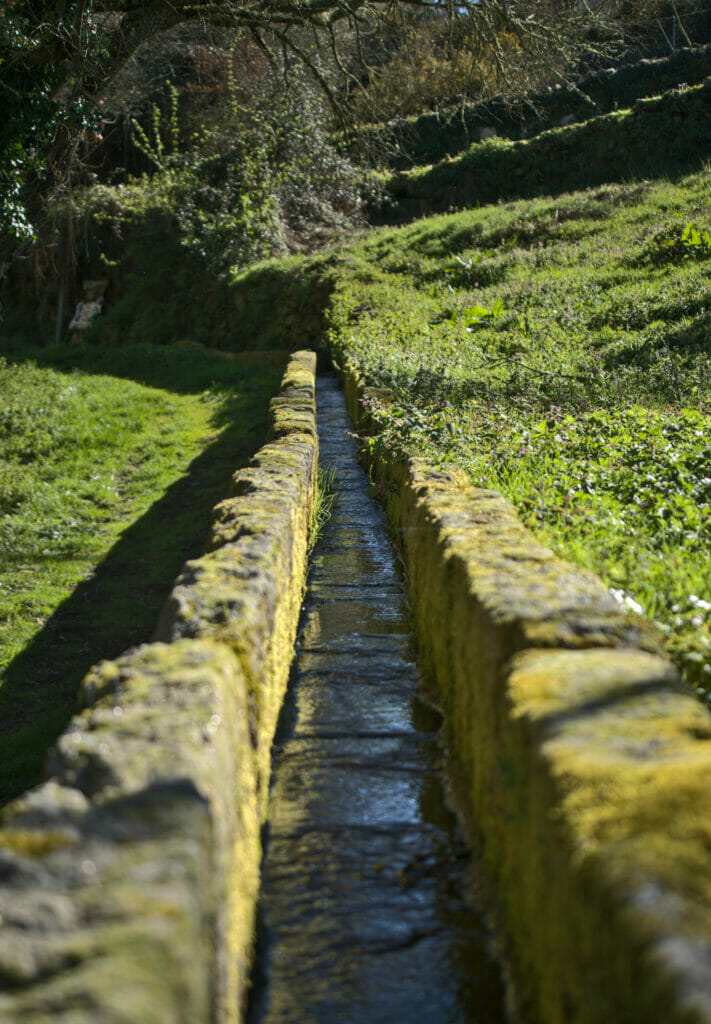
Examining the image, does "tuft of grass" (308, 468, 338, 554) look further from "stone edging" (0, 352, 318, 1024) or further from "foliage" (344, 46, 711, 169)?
"foliage" (344, 46, 711, 169)

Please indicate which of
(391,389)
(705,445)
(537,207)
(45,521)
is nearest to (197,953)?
(705,445)

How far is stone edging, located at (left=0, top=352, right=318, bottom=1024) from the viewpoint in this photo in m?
1.42

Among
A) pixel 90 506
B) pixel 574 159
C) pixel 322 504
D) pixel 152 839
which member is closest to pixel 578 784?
pixel 152 839

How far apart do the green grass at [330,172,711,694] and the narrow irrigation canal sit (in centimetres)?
93

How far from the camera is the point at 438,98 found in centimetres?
2805

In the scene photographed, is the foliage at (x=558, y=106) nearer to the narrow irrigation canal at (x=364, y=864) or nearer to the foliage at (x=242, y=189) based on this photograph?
the foliage at (x=242, y=189)

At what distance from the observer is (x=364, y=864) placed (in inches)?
105

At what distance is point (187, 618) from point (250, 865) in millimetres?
735

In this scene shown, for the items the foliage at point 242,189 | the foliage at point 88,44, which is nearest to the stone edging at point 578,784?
the foliage at point 88,44

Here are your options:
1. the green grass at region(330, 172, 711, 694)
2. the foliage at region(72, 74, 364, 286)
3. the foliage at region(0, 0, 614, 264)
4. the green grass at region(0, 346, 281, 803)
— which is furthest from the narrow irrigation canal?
the foliage at region(72, 74, 364, 286)

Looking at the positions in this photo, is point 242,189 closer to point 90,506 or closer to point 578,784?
point 90,506

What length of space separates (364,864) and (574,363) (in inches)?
296

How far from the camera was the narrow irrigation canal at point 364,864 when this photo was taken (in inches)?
87.0

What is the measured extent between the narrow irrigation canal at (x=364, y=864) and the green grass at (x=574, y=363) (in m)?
0.93
